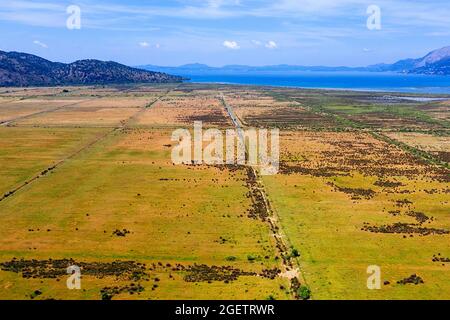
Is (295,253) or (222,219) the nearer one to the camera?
(295,253)

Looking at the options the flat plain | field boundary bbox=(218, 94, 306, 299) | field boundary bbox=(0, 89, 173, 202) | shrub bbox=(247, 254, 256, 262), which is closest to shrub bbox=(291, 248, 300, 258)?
field boundary bbox=(218, 94, 306, 299)

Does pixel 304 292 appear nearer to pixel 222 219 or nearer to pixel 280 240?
pixel 280 240

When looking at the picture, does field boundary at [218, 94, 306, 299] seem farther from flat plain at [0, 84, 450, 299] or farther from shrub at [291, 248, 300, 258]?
shrub at [291, 248, 300, 258]

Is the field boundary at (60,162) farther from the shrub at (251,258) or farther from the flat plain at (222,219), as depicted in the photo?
the shrub at (251,258)

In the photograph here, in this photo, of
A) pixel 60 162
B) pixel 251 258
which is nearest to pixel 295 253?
pixel 251 258

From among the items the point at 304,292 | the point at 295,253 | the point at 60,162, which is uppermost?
the point at 60,162

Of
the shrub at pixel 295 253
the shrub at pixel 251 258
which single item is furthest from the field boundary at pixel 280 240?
the shrub at pixel 251 258

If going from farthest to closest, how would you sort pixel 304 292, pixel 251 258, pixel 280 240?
pixel 280 240 < pixel 251 258 < pixel 304 292

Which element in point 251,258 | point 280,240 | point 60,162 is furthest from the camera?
point 60,162
